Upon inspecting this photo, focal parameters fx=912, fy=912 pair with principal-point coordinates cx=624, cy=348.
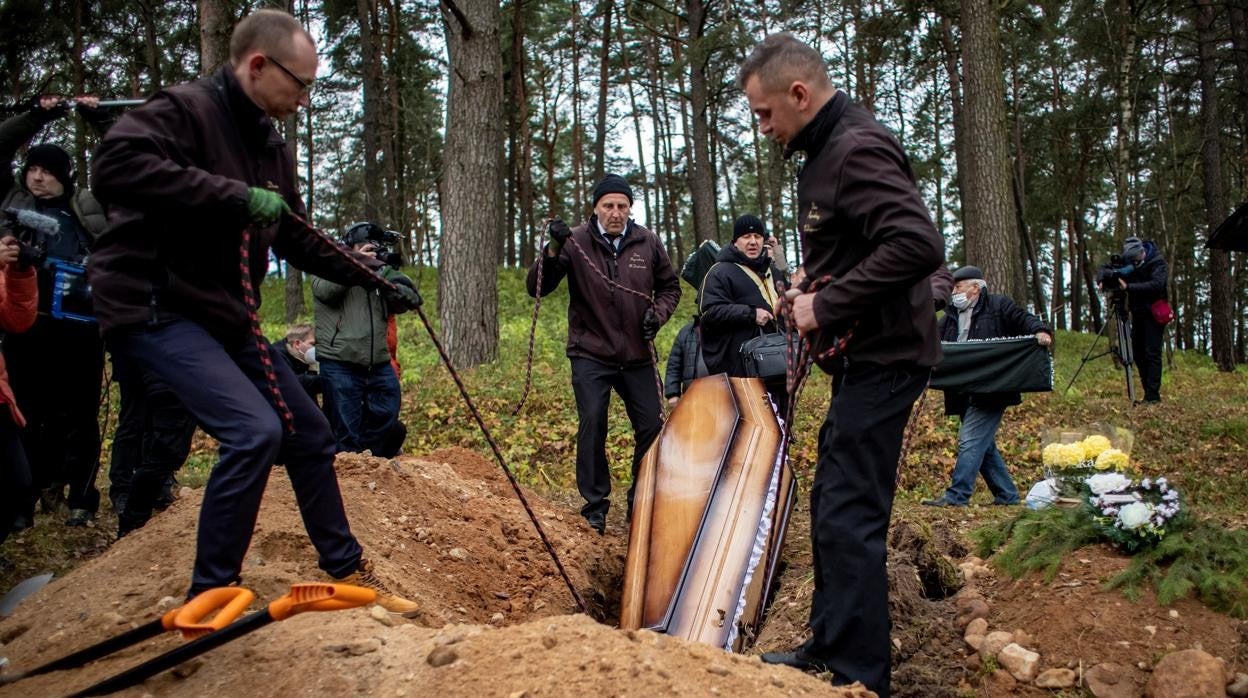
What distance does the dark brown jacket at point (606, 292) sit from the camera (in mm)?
6176

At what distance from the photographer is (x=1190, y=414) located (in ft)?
37.4

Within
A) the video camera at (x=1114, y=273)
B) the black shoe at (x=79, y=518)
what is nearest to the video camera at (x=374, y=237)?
the black shoe at (x=79, y=518)

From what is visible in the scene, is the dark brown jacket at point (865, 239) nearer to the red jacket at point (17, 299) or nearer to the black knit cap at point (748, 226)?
the black knit cap at point (748, 226)

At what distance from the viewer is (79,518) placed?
234 inches

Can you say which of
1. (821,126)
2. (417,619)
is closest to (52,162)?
(417,619)

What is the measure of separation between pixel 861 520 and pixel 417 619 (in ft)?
6.30

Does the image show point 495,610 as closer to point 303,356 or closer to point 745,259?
point 745,259

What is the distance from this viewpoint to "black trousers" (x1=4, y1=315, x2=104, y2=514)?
558 cm

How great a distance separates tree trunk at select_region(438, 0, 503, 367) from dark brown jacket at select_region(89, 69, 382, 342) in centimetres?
782

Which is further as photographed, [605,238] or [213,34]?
[213,34]

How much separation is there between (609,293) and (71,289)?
3.25 metres

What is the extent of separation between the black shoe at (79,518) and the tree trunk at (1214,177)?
18.8 metres

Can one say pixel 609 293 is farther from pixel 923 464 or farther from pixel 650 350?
pixel 923 464

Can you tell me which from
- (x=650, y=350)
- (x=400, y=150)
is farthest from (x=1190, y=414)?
(x=400, y=150)
